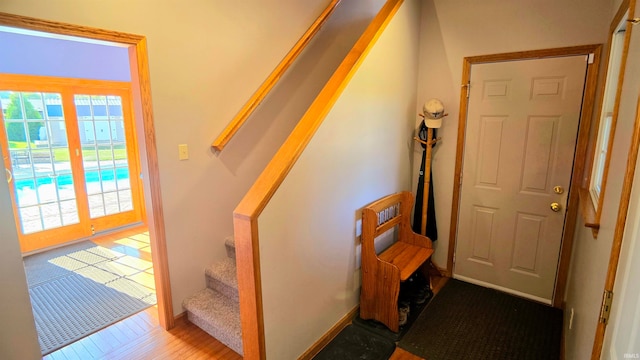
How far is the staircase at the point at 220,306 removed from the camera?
203cm

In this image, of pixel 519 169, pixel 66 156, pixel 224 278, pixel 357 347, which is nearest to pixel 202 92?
pixel 224 278

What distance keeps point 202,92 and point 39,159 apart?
2.72 meters

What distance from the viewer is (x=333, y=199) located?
6.56 ft

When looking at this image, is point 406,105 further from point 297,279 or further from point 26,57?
point 26,57

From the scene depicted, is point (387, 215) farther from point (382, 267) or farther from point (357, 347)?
point (357, 347)

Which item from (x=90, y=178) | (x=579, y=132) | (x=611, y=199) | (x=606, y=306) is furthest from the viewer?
(x=90, y=178)

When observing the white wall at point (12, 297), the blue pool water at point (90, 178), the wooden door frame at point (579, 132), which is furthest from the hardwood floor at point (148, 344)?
the blue pool water at point (90, 178)

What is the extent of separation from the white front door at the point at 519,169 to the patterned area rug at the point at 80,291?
2.89m

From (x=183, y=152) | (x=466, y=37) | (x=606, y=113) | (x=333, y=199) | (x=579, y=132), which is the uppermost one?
(x=466, y=37)

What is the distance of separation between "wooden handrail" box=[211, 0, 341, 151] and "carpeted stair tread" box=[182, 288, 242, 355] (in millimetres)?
1092

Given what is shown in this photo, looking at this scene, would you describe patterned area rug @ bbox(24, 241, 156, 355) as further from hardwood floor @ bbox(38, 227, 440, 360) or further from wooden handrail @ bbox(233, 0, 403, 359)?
wooden handrail @ bbox(233, 0, 403, 359)

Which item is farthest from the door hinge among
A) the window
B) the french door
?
the french door

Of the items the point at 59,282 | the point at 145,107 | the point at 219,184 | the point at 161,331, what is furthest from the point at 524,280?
the point at 59,282

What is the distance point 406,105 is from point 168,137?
6.39 ft
